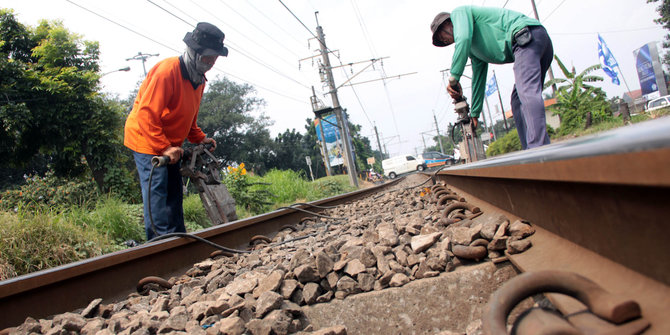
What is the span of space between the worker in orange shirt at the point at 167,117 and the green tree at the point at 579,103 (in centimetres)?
1589

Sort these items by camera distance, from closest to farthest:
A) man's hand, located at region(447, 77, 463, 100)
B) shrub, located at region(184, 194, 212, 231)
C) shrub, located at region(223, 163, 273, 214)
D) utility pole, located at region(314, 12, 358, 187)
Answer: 1. man's hand, located at region(447, 77, 463, 100)
2. shrub, located at region(184, 194, 212, 231)
3. shrub, located at region(223, 163, 273, 214)
4. utility pole, located at region(314, 12, 358, 187)

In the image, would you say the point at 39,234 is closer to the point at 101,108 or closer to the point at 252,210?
the point at 252,210

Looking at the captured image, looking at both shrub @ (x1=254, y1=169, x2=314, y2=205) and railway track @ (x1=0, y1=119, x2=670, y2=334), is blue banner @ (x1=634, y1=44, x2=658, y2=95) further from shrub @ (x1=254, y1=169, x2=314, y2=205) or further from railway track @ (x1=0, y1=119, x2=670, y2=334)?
railway track @ (x1=0, y1=119, x2=670, y2=334)

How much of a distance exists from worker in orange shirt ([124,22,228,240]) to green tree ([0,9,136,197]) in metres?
8.72

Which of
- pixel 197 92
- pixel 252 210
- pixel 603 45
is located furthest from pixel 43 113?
pixel 603 45

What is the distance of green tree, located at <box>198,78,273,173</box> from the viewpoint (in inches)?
1794

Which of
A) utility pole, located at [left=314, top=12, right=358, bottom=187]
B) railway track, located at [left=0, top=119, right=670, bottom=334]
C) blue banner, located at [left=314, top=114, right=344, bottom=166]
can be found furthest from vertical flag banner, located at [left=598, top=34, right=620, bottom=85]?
blue banner, located at [left=314, top=114, right=344, bottom=166]

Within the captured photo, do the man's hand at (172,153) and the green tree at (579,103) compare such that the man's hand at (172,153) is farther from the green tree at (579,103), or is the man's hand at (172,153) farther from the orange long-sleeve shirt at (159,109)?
the green tree at (579,103)

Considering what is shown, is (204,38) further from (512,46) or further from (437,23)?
(512,46)

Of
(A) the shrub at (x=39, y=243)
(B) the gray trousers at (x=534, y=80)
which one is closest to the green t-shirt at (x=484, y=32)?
(B) the gray trousers at (x=534, y=80)

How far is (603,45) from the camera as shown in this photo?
18.8 metres

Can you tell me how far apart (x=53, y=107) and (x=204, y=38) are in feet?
34.7

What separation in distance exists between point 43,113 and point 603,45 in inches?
945

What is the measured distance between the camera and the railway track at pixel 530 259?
0.59m
